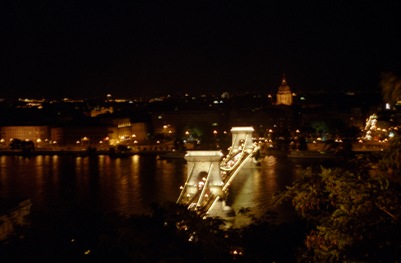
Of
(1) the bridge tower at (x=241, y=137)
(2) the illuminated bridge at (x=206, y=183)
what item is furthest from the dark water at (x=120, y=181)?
(1) the bridge tower at (x=241, y=137)

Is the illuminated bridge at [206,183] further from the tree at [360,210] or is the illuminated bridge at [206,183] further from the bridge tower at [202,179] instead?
the tree at [360,210]

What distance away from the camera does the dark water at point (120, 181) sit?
8.53 m

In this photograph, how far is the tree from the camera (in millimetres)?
1376

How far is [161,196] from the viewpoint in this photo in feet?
29.3

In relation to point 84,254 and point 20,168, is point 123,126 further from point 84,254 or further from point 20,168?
point 84,254

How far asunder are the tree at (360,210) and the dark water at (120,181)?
492cm

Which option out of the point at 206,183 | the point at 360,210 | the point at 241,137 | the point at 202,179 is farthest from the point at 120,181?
the point at 360,210

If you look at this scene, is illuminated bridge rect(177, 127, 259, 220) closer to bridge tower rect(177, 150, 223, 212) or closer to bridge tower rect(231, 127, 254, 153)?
bridge tower rect(177, 150, 223, 212)

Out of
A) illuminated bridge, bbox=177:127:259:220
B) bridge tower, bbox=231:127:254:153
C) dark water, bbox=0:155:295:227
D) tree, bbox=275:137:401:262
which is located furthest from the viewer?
Answer: bridge tower, bbox=231:127:254:153

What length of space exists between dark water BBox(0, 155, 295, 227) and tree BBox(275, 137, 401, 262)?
16.2ft

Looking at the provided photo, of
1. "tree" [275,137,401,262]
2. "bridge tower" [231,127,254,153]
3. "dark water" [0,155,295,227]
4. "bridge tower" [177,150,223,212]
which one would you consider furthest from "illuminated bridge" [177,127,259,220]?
"bridge tower" [231,127,254,153]

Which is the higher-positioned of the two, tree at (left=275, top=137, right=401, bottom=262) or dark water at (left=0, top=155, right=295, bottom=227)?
tree at (left=275, top=137, right=401, bottom=262)

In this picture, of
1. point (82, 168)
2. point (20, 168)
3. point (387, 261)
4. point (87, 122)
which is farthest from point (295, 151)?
point (387, 261)

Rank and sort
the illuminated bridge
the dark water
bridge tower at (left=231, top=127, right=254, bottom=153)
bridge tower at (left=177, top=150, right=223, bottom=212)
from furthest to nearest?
bridge tower at (left=231, top=127, right=254, bottom=153) → the dark water → bridge tower at (left=177, top=150, right=223, bottom=212) → the illuminated bridge
